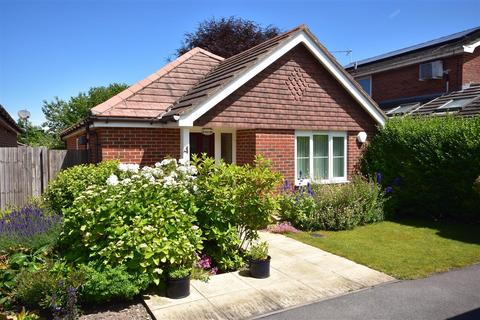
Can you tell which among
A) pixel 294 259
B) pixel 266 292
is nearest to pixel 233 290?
pixel 266 292

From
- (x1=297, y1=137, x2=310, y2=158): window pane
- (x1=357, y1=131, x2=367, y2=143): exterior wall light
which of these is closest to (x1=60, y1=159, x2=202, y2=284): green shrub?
(x1=297, y1=137, x2=310, y2=158): window pane

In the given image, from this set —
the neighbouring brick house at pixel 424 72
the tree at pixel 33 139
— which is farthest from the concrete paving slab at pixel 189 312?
the tree at pixel 33 139

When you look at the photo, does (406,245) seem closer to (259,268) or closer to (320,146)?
(259,268)

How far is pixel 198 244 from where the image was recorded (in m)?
5.51

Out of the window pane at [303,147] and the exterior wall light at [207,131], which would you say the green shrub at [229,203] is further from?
the window pane at [303,147]

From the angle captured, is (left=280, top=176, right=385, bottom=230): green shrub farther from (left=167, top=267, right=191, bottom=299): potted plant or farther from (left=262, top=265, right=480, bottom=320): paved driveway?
(left=167, top=267, right=191, bottom=299): potted plant

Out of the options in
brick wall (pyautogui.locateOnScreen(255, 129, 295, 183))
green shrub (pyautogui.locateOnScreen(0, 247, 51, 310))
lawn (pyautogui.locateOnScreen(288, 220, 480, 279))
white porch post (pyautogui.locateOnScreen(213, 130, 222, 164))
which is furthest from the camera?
white porch post (pyautogui.locateOnScreen(213, 130, 222, 164))

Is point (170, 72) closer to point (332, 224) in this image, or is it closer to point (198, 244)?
point (332, 224)

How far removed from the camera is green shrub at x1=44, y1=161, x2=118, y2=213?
7.38m

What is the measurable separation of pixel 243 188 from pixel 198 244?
3.70 feet

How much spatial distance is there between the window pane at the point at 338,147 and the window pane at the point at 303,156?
115 cm

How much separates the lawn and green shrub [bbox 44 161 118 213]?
177 inches

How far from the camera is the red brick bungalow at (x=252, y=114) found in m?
9.87

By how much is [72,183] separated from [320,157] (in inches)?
298
